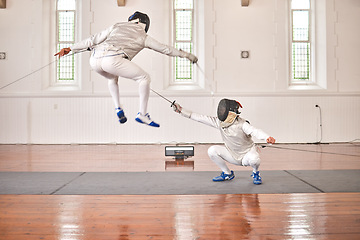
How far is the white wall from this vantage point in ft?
26.2

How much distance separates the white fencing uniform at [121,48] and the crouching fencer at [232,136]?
0.59m

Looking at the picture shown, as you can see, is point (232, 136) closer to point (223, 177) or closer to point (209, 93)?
point (223, 177)

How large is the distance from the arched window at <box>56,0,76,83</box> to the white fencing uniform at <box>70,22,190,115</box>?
565 cm

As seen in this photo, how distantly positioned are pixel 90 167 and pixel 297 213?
123 inches

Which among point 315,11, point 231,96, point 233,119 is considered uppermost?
point 315,11

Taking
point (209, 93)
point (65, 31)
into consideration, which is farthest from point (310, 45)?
point (65, 31)

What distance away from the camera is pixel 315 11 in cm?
834

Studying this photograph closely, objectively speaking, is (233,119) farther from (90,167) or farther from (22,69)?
(22,69)

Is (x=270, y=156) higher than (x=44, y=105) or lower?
lower

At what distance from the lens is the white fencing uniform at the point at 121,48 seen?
2.95 m

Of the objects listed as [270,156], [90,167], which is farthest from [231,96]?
[90,167]

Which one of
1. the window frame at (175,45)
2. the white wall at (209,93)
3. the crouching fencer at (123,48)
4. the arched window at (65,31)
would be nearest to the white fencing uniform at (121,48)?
the crouching fencer at (123,48)


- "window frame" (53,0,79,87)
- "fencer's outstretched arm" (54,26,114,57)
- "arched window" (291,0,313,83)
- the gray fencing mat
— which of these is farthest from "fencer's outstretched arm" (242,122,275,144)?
"window frame" (53,0,79,87)

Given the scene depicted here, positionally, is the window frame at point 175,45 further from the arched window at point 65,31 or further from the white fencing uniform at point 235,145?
the white fencing uniform at point 235,145
